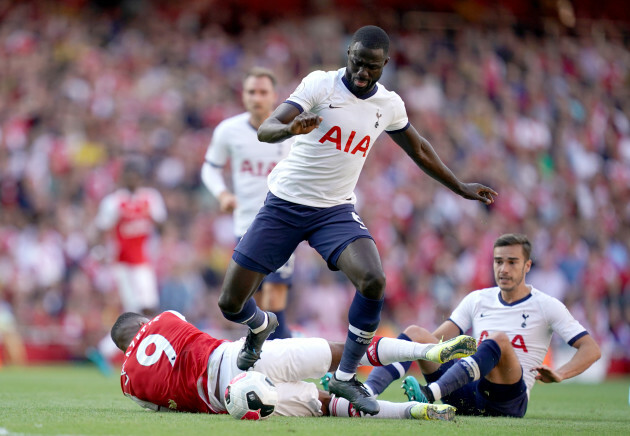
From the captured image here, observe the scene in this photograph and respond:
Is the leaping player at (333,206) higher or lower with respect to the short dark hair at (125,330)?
higher

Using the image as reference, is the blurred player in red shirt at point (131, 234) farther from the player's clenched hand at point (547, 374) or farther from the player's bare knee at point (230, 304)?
the player's clenched hand at point (547, 374)

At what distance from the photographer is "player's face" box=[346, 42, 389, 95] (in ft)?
20.9

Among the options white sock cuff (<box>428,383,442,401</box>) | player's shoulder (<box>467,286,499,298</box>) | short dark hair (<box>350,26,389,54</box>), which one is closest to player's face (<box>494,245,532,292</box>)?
player's shoulder (<box>467,286,499,298</box>)

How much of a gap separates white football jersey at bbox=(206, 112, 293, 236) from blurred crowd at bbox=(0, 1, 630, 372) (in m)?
4.18

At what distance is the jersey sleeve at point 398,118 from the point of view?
22.3 ft

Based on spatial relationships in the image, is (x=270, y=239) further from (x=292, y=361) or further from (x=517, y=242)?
(x=517, y=242)

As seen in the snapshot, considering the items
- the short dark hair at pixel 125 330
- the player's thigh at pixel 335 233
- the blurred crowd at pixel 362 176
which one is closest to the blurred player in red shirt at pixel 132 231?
the blurred crowd at pixel 362 176

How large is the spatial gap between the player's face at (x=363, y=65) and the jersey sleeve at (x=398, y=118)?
34cm

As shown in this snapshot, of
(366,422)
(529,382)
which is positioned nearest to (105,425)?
(366,422)

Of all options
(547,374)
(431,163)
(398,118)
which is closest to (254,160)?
(431,163)

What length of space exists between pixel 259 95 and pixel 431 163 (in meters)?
2.87

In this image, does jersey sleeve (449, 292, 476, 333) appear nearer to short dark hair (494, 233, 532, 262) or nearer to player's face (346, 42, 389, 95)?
short dark hair (494, 233, 532, 262)

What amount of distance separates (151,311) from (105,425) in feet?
23.3

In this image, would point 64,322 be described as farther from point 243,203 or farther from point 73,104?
point 243,203
